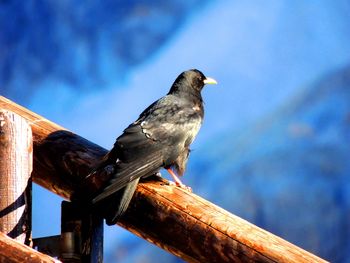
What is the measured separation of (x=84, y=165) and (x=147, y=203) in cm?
27

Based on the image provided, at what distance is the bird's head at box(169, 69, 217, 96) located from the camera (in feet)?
11.6

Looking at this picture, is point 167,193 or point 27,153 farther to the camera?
point 27,153

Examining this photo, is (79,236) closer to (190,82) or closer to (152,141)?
(152,141)

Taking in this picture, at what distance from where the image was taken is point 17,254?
63.9 inches

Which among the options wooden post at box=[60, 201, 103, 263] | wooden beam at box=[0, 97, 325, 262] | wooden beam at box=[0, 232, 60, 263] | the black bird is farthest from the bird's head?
wooden beam at box=[0, 232, 60, 263]

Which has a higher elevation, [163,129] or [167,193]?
[163,129]

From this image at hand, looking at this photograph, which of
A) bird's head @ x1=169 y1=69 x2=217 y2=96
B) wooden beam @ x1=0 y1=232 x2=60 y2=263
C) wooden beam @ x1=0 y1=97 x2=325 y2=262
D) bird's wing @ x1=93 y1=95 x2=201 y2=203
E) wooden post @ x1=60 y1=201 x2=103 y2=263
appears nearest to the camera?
wooden beam @ x1=0 y1=232 x2=60 y2=263

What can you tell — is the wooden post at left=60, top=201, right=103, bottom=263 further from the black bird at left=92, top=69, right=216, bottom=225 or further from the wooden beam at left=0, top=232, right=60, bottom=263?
the wooden beam at left=0, top=232, right=60, bottom=263

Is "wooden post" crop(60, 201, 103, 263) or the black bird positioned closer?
"wooden post" crop(60, 201, 103, 263)

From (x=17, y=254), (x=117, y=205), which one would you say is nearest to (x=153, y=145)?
(x=117, y=205)

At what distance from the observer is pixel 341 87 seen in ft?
18.2

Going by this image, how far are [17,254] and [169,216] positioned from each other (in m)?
0.58

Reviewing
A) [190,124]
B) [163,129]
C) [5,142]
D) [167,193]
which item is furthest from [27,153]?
[190,124]

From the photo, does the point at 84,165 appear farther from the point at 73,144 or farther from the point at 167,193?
the point at 167,193
